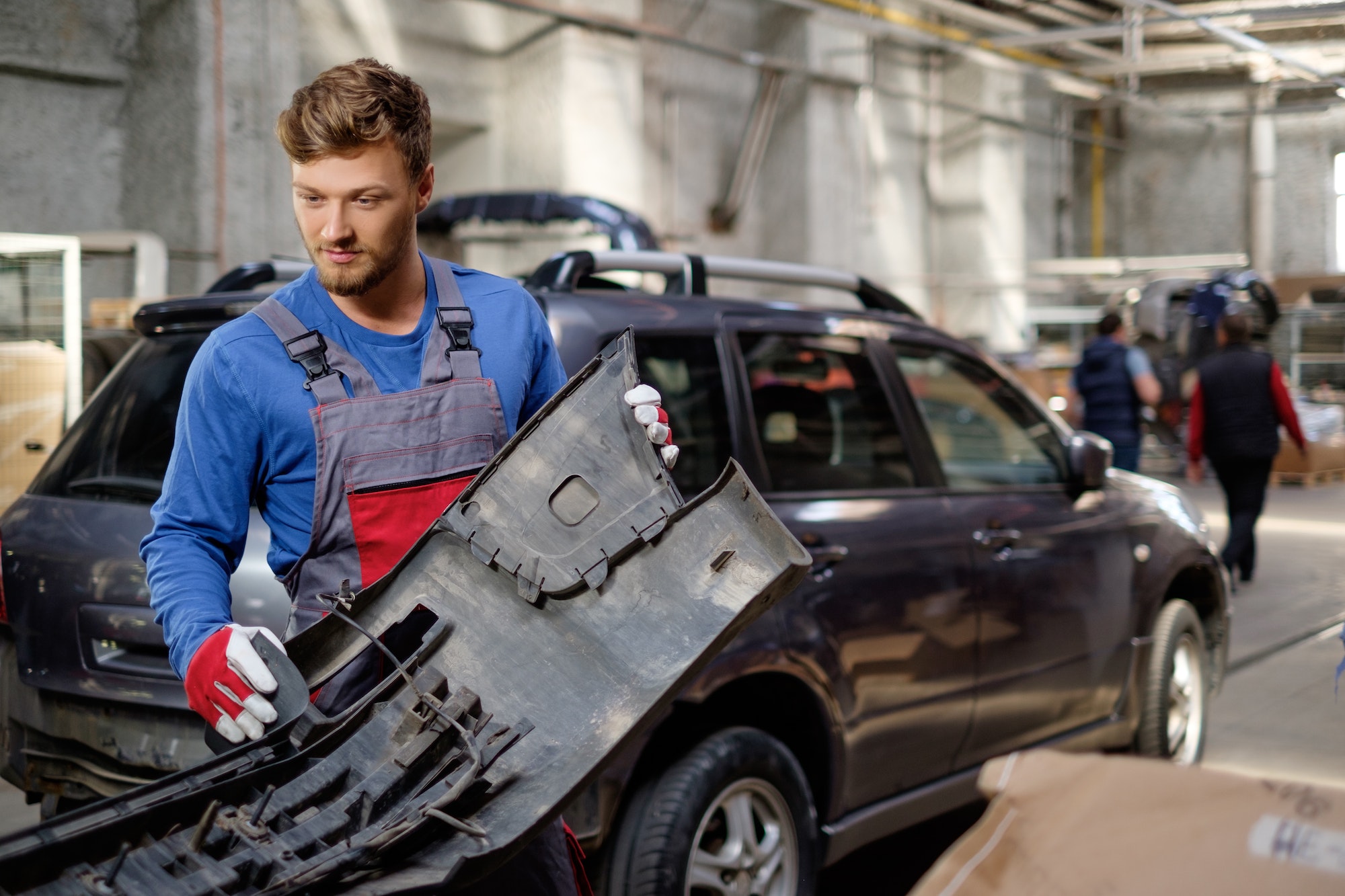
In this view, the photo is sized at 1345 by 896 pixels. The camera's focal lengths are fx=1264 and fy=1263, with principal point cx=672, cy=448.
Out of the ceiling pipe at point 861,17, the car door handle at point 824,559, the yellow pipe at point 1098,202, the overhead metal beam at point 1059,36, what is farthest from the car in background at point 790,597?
the yellow pipe at point 1098,202

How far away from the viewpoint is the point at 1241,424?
30.0 ft

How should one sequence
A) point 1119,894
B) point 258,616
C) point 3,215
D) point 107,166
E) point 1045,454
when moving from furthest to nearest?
1. point 107,166
2. point 3,215
3. point 1045,454
4. point 258,616
5. point 1119,894

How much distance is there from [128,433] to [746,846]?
6.08ft

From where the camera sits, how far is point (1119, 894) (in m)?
1.18

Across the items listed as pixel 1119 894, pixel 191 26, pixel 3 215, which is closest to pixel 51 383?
pixel 3 215

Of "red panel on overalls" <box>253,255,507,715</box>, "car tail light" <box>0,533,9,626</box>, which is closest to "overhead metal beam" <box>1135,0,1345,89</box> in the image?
"car tail light" <box>0,533,9,626</box>

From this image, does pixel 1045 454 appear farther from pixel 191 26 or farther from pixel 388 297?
pixel 191 26

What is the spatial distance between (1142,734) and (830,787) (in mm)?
1806

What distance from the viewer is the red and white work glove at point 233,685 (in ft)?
5.36

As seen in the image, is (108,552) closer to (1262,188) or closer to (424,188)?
(424,188)

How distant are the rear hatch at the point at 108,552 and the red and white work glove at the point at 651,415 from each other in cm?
124

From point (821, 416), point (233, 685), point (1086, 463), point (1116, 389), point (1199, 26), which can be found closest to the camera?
point (233, 685)

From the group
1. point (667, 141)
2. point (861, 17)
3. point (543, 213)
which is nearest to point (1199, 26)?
point (861, 17)

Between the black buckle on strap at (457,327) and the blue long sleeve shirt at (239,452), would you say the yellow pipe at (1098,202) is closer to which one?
the black buckle on strap at (457,327)
